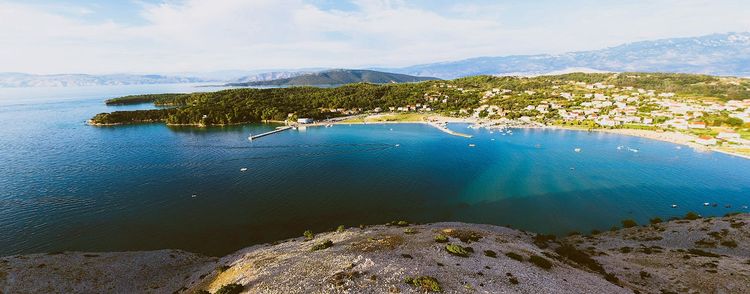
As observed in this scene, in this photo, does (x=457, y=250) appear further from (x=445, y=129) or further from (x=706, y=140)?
(x=706, y=140)

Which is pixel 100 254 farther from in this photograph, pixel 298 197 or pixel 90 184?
pixel 90 184

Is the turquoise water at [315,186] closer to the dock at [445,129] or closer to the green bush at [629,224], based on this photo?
the green bush at [629,224]

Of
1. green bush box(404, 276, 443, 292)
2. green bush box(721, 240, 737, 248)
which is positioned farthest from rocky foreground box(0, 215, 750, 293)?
green bush box(721, 240, 737, 248)

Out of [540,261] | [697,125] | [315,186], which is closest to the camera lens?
[540,261]

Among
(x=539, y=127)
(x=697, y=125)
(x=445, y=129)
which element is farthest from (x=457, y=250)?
(x=697, y=125)

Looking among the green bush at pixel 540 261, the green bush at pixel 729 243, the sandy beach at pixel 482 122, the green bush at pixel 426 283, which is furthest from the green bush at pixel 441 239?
the sandy beach at pixel 482 122

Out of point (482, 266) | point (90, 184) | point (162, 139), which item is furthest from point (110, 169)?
point (482, 266)
